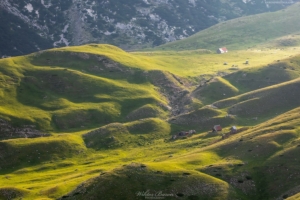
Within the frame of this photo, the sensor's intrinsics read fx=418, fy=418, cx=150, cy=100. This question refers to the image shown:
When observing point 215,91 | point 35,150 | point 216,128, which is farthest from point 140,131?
point 215,91

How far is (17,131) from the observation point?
471ft

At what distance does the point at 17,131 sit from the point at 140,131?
139 feet

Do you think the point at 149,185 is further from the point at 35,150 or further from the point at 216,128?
the point at 35,150

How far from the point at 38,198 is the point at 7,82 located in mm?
93631

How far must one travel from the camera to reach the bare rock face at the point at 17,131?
142 meters

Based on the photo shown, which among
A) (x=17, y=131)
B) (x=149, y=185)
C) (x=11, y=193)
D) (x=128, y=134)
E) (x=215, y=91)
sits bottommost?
(x=11, y=193)

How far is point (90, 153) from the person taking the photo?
5133 inches

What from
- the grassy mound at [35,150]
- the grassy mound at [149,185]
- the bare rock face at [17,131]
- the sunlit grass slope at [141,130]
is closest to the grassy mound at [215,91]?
the sunlit grass slope at [141,130]

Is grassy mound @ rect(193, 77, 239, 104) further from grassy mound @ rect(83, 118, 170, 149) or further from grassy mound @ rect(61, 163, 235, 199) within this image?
grassy mound @ rect(61, 163, 235, 199)

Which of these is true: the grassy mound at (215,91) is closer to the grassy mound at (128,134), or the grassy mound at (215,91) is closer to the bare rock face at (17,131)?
the grassy mound at (128,134)

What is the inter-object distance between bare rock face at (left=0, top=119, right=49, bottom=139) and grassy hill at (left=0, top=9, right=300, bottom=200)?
0.32m

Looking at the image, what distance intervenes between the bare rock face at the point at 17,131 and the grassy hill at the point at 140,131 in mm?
324

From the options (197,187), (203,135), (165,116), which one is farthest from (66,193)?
(165,116)

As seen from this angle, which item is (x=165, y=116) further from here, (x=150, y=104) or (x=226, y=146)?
(x=226, y=146)
